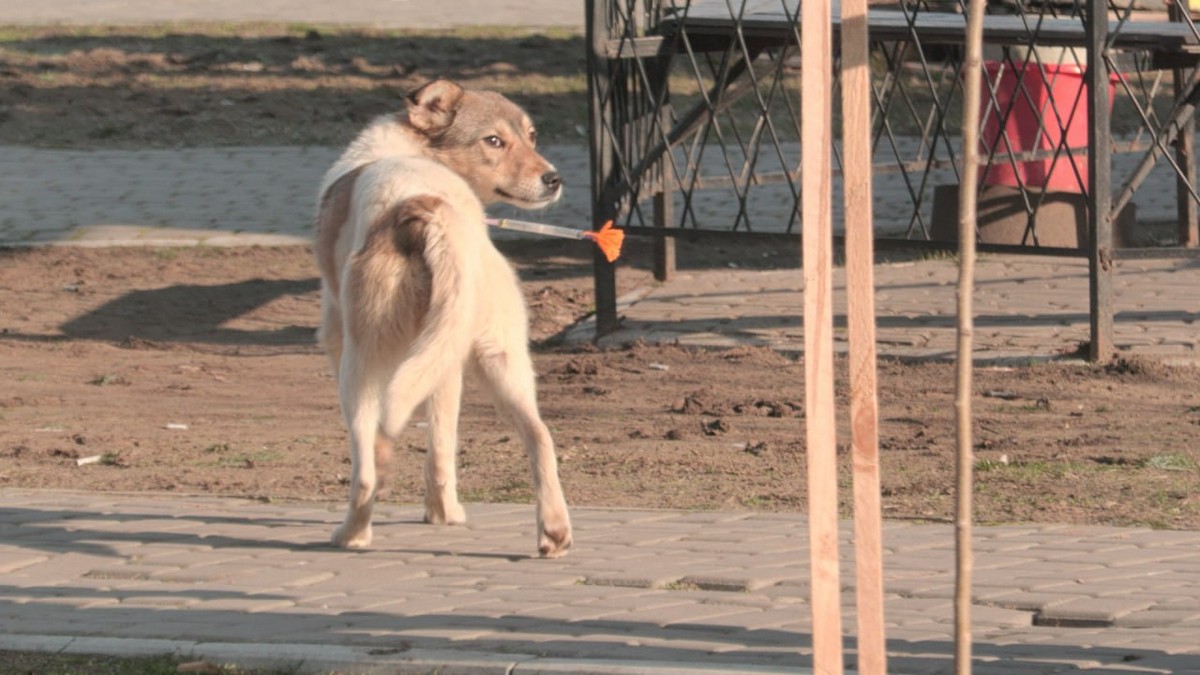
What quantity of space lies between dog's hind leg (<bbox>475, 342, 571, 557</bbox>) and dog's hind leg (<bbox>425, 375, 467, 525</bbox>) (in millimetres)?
443

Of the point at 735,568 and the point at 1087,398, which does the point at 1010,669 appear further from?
the point at 1087,398

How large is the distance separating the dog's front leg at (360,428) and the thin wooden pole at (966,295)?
2.93m

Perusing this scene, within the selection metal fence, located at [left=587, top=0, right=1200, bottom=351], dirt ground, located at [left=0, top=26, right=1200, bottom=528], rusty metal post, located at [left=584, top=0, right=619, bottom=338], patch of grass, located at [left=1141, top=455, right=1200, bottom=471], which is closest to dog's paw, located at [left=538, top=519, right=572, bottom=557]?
dirt ground, located at [left=0, top=26, right=1200, bottom=528]

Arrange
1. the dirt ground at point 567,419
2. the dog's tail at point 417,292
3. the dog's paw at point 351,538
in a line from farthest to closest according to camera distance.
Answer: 1. the dirt ground at point 567,419
2. the dog's paw at point 351,538
3. the dog's tail at point 417,292

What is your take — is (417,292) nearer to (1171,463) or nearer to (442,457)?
(442,457)

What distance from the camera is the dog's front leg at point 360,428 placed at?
5850 mm

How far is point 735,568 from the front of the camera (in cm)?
556

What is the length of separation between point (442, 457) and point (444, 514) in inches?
8.6

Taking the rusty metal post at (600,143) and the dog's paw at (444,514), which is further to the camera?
the rusty metal post at (600,143)

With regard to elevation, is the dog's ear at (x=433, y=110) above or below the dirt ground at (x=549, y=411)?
above

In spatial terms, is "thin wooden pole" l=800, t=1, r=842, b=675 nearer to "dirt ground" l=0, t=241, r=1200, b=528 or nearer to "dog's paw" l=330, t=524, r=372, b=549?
"dog's paw" l=330, t=524, r=372, b=549

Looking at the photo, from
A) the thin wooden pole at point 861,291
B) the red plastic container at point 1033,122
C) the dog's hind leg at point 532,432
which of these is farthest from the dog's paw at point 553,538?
the red plastic container at point 1033,122

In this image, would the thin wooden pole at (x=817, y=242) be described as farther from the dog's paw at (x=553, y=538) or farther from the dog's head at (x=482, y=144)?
the dog's head at (x=482, y=144)

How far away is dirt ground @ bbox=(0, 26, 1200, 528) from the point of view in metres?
7.23
